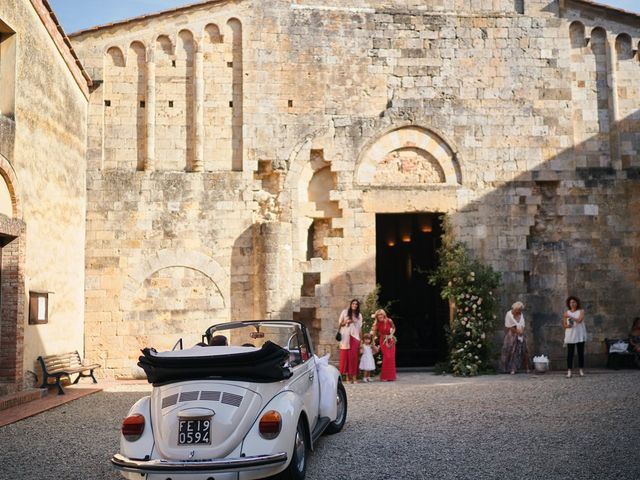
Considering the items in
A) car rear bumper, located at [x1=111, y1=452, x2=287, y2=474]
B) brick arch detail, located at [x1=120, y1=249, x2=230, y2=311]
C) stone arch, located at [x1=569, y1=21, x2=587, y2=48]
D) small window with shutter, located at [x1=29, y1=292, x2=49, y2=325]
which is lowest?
car rear bumper, located at [x1=111, y1=452, x2=287, y2=474]

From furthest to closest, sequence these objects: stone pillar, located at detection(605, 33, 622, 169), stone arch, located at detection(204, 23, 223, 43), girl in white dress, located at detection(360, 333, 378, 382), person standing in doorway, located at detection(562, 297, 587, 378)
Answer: stone pillar, located at detection(605, 33, 622, 169) < stone arch, located at detection(204, 23, 223, 43) < girl in white dress, located at detection(360, 333, 378, 382) < person standing in doorway, located at detection(562, 297, 587, 378)

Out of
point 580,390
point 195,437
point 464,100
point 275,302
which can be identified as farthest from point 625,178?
point 195,437

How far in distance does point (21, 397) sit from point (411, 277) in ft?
44.4

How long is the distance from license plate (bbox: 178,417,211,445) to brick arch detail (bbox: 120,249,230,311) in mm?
8831

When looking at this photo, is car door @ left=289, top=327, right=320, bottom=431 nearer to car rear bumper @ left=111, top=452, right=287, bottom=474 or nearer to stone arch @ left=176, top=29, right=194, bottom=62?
car rear bumper @ left=111, top=452, right=287, bottom=474

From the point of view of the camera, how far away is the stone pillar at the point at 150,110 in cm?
1432

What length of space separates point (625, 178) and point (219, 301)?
894 cm

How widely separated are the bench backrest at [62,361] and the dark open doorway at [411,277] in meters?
8.37

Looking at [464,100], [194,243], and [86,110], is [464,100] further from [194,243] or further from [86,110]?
[86,110]

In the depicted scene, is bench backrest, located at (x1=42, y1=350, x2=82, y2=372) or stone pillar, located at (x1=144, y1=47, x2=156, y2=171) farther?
stone pillar, located at (x1=144, y1=47, x2=156, y2=171)

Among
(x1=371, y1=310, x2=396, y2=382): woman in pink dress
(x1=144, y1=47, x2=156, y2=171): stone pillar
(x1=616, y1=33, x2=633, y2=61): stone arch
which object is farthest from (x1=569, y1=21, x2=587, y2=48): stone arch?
(x1=144, y1=47, x2=156, y2=171): stone pillar

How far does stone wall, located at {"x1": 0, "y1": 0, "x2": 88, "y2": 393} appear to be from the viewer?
10.3 metres

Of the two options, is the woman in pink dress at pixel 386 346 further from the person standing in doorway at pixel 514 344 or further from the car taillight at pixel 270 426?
the car taillight at pixel 270 426

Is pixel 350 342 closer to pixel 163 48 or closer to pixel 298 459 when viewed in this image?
pixel 163 48
